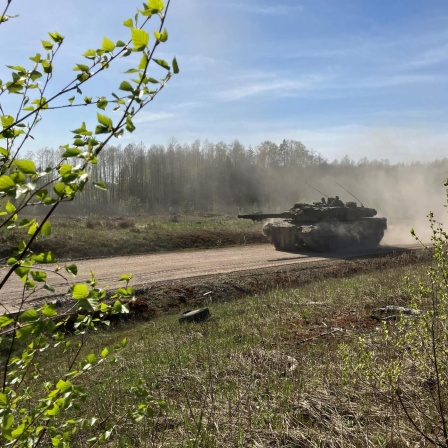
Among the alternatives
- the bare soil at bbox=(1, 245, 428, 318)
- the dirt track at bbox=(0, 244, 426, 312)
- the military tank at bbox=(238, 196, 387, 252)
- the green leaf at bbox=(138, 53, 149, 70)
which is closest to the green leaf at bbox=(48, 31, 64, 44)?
the green leaf at bbox=(138, 53, 149, 70)

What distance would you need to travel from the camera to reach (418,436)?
139 inches

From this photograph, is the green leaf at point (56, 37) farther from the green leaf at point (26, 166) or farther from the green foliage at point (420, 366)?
the green foliage at point (420, 366)

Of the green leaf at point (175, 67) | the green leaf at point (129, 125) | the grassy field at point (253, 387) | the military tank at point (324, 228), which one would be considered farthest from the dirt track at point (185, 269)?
the green leaf at point (175, 67)

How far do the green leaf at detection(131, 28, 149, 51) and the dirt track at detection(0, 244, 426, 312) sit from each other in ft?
27.9

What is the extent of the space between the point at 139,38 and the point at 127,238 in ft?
57.9

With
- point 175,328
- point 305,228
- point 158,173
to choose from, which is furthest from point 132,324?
point 158,173

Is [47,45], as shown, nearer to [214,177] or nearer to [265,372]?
[265,372]

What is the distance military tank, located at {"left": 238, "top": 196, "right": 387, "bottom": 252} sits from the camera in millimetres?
19312

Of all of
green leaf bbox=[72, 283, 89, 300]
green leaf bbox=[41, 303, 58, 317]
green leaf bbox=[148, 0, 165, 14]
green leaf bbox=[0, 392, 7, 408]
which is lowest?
green leaf bbox=[0, 392, 7, 408]

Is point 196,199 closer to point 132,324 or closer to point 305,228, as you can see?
point 305,228

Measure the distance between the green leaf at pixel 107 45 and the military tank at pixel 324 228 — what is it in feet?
57.1

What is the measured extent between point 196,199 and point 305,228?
45.4 meters

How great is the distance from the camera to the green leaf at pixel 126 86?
6.44ft

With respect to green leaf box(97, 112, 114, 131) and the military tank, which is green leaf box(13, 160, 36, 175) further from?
the military tank
